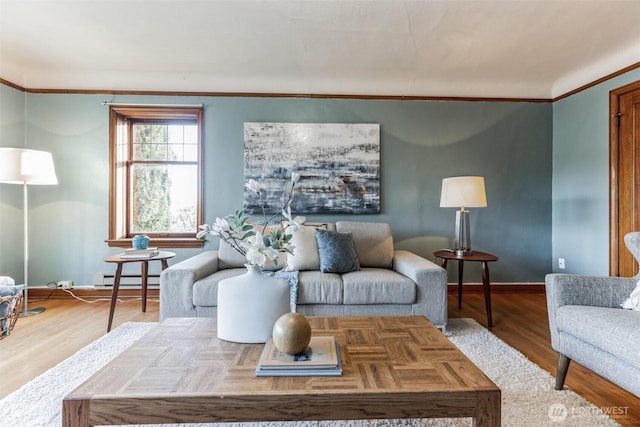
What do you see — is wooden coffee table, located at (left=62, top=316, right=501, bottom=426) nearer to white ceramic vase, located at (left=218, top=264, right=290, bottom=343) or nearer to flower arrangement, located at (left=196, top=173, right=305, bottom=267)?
white ceramic vase, located at (left=218, top=264, right=290, bottom=343)

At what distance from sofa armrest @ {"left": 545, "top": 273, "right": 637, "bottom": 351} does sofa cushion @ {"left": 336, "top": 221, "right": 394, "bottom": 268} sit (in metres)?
1.40

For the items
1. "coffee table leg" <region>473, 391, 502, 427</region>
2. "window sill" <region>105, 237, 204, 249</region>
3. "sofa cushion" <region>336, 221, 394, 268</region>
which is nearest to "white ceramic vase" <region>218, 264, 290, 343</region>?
"coffee table leg" <region>473, 391, 502, 427</region>

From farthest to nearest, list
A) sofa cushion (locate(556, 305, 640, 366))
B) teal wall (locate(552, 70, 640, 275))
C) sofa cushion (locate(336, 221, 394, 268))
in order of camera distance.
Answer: teal wall (locate(552, 70, 640, 275))
sofa cushion (locate(336, 221, 394, 268))
sofa cushion (locate(556, 305, 640, 366))

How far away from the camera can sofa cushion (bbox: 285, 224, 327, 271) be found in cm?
278

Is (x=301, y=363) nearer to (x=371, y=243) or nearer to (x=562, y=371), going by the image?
(x=562, y=371)

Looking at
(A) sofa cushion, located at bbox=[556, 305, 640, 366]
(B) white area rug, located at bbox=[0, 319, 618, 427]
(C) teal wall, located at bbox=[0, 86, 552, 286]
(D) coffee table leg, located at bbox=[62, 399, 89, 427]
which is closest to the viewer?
→ (D) coffee table leg, located at bbox=[62, 399, 89, 427]

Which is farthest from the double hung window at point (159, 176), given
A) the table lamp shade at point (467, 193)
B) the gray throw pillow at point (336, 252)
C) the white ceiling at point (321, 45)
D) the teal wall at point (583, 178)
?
the teal wall at point (583, 178)

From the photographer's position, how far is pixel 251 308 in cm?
139

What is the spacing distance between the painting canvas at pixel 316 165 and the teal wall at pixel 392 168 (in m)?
0.11

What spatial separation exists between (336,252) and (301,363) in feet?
5.27

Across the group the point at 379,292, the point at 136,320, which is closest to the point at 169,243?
the point at 136,320

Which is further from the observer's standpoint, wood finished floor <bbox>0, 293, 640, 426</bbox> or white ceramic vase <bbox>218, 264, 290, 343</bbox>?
wood finished floor <bbox>0, 293, 640, 426</bbox>

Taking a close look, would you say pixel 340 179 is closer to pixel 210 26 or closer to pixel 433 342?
pixel 210 26

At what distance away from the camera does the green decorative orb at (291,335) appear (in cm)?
119
